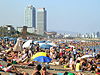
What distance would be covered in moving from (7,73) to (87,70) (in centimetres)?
453

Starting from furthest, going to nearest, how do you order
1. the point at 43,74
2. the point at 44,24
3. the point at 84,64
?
the point at 44,24, the point at 84,64, the point at 43,74

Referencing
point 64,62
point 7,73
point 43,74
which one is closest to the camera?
point 43,74

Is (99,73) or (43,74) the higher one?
(43,74)

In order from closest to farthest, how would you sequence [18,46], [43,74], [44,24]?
[43,74] < [18,46] < [44,24]

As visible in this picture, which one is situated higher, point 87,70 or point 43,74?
point 43,74

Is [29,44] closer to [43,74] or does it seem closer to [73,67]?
[73,67]

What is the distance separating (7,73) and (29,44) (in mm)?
9418

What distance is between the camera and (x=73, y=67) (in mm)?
10992

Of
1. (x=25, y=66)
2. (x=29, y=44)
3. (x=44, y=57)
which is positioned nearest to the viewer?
(x=44, y=57)

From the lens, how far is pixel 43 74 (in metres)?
7.32

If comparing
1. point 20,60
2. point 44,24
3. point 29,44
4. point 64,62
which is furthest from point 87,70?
point 44,24

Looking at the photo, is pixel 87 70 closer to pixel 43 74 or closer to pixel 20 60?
pixel 20 60

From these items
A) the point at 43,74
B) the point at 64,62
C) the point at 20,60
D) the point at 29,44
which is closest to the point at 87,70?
the point at 64,62

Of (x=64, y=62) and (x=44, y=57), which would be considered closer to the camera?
(x=44, y=57)
